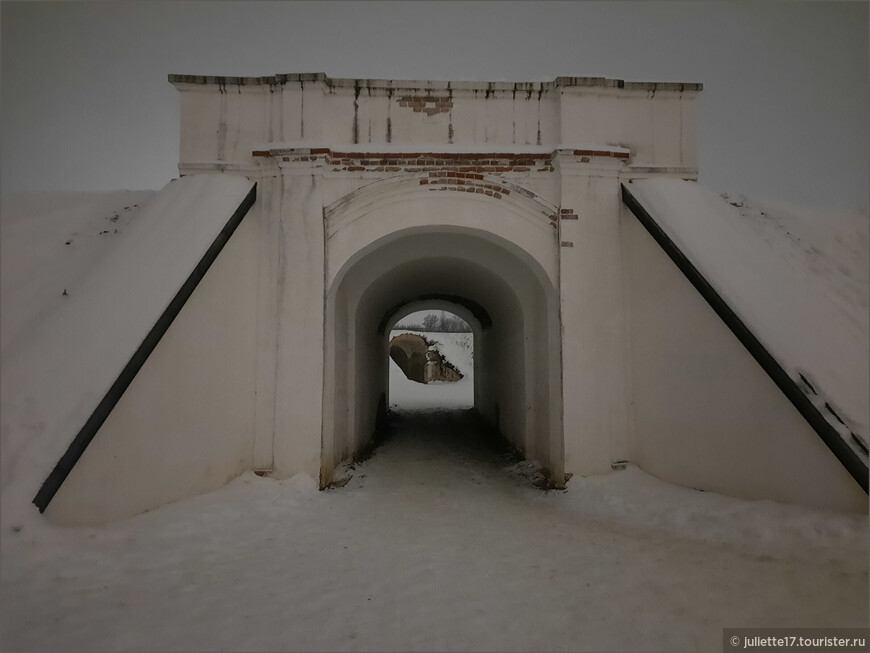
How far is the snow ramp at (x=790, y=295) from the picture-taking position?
9.99 ft

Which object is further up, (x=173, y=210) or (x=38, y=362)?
(x=173, y=210)

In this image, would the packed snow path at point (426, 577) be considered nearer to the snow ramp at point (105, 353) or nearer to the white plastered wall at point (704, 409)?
the white plastered wall at point (704, 409)

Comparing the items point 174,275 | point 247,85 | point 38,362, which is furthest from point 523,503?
point 247,85

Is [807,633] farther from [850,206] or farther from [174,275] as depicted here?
[850,206]

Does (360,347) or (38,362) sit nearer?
(38,362)

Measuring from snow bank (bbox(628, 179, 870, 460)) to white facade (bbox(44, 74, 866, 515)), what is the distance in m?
0.44

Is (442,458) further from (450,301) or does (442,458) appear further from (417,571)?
(450,301)

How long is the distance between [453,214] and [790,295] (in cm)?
324

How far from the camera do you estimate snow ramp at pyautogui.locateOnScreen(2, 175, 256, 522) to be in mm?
2867

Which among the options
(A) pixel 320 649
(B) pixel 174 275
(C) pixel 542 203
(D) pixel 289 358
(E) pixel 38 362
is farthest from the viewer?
(C) pixel 542 203

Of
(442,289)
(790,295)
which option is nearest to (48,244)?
(442,289)

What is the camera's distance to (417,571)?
2.81m

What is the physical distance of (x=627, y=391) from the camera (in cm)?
486

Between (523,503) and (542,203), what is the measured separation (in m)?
3.20
